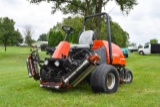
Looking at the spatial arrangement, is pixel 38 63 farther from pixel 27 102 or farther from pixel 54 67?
pixel 27 102

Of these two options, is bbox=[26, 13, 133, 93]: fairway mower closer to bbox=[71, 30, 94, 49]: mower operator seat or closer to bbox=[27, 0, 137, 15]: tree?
bbox=[71, 30, 94, 49]: mower operator seat

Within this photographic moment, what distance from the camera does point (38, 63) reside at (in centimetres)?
668

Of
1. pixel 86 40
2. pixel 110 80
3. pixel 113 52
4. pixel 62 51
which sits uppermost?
pixel 86 40

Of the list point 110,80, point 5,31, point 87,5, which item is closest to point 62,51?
point 110,80

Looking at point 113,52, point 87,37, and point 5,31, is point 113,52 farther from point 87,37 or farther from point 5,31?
point 5,31

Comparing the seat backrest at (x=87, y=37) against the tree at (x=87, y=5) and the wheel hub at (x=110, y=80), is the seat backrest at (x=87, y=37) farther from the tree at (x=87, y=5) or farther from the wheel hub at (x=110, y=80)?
the tree at (x=87, y=5)

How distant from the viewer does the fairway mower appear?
619cm

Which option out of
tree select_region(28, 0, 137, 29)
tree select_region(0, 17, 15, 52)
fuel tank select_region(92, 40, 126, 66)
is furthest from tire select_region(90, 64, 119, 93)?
tree select_region(0, 17, 15, 52)

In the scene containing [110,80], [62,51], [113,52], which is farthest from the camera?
[113,52]

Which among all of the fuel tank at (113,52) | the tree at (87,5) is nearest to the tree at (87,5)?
the tree at (87,5)

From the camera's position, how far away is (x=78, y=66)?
6230 millimetres

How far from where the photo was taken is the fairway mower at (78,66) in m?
6.19

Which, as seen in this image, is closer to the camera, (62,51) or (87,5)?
(62,51)

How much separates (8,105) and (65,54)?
6.09 ft
